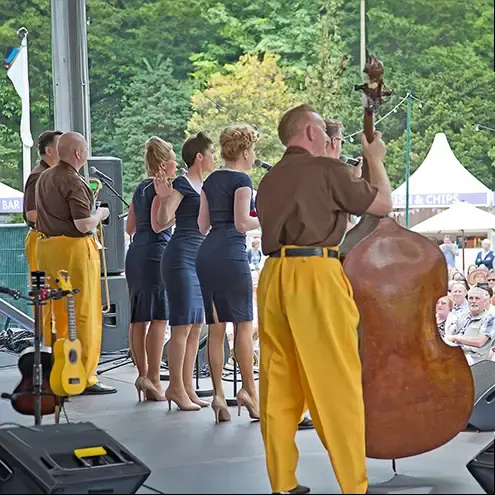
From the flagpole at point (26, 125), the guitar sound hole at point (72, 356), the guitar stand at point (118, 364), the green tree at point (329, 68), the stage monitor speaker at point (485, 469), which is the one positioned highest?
the green tree at point (329, 68)

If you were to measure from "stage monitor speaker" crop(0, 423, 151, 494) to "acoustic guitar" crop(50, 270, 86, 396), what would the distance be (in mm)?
617

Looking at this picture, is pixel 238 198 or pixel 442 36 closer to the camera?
pixel 238 198

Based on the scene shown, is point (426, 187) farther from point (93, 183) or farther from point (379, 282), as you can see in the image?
point (379, 282)

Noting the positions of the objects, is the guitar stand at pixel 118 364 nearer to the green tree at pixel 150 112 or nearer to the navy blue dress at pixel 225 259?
the navy blue dress at pixel 225 259

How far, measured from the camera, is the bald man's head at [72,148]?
5766 millimetres

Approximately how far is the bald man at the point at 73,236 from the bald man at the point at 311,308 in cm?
199

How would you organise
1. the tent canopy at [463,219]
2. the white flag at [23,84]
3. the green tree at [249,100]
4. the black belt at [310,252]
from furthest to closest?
1. the green tree at [249,100]
2. the tent canopy at [463,219]
3. the white flag at [23,84]
4. the black belt at [310,252]

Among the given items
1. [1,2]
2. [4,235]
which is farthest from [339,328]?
[1,2]

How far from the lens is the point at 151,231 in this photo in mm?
5836

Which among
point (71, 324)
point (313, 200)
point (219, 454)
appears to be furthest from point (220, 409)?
point (313, 200)

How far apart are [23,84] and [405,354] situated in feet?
22.3

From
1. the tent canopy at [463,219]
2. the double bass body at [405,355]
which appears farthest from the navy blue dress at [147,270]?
the tent canopy at [463,219]

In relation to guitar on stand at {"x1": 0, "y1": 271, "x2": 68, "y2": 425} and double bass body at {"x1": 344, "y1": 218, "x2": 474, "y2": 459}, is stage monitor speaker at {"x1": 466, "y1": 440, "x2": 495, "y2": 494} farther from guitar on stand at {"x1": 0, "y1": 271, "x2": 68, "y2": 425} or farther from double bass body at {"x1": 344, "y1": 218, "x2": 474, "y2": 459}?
guitar on stand at {"x1": 0, "y1": 271, "x2": 68, "y2": 425}

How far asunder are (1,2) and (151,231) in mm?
5150
